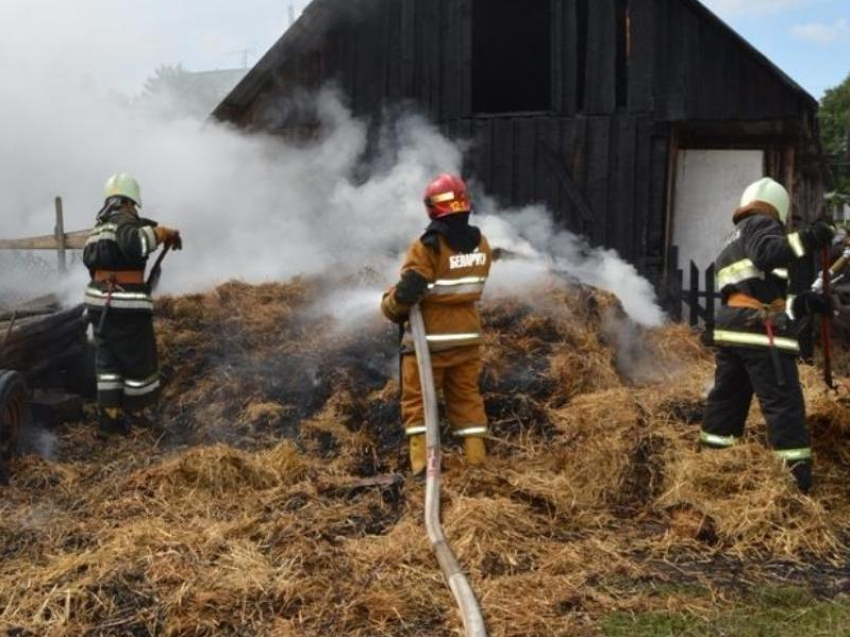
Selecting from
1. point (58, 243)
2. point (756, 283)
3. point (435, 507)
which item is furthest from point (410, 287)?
point (58, 243)

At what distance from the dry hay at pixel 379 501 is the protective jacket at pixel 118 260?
900mm

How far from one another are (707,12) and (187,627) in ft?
30.0

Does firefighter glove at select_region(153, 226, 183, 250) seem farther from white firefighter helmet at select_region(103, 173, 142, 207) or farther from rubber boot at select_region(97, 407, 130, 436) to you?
rubber boot at select_region(97, 407, 130, 436)

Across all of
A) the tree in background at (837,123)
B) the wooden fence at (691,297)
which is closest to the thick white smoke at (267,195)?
the wooden fence at (691,297)

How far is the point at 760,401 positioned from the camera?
16.2 feet

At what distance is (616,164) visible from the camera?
11078 millimetres

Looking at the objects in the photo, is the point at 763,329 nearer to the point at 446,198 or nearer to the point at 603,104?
the point at 446,198

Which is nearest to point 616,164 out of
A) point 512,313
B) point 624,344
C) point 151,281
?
point 624,344

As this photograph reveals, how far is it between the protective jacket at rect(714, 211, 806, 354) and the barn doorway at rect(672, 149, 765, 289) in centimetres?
607

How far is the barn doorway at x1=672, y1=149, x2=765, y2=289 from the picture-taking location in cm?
1097

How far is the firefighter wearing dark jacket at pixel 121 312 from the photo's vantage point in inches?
259

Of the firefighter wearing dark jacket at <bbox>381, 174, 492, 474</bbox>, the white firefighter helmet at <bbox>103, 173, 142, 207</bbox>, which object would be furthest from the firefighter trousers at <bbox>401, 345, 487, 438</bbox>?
the white firefighter helmet at <bbox>103, 173, 142, 207</bbox>

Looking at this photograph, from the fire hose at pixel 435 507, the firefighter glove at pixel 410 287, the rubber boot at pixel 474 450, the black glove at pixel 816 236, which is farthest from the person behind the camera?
the rubber boot at pixel 474 450

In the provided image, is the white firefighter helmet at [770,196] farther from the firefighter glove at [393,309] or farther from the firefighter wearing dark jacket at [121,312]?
Answer: the firefighter wearing dark jacket at [121,312]
